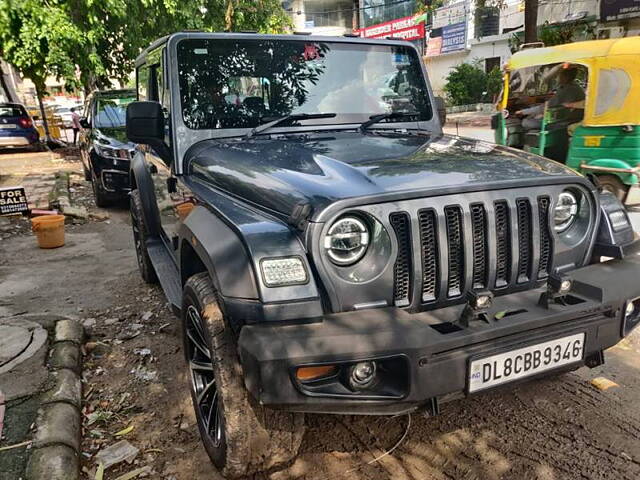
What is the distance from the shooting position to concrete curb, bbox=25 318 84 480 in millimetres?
2340

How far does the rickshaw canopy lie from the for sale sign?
7.93 meters

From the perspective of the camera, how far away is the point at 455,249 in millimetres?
2201

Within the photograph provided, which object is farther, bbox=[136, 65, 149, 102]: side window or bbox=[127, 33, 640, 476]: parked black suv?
bbox=[136, 65, 149, 102]: side window

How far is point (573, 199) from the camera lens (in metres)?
2.52

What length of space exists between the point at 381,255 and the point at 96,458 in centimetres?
177

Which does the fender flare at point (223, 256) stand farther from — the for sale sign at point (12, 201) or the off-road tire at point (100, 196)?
the off-road tire at point (100, 196)

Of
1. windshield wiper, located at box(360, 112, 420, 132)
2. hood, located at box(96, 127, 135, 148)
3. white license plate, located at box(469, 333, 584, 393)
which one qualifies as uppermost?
windshield wiper, located at box(360, 112, 420, 132)

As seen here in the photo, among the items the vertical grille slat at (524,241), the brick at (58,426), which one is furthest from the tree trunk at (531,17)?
the brick at (58,426)

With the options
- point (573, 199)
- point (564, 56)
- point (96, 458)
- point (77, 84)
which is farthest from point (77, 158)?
point (573, 199)

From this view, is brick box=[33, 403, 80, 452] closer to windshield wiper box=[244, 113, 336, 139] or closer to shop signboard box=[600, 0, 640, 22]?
windshield wiper box=[244, 113, 336, 139]

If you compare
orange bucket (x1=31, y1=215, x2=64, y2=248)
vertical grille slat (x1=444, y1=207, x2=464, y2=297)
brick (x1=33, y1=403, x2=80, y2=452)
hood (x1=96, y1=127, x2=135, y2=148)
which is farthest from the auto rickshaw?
orange bucket (x1=31, y1=215, x2=64, y2=248)

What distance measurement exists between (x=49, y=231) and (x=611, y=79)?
23.7 ft

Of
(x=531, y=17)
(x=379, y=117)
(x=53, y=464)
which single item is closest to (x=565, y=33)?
(x=531, y=17)

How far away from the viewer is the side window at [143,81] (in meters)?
4.05
